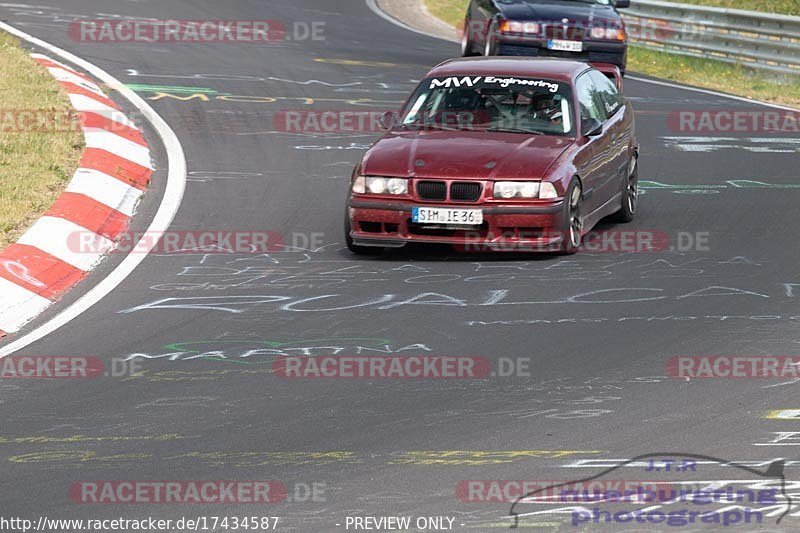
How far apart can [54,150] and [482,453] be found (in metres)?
8.41

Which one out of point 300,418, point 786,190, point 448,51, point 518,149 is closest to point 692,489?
point 300,418

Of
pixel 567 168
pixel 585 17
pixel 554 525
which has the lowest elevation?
pixel 554 525

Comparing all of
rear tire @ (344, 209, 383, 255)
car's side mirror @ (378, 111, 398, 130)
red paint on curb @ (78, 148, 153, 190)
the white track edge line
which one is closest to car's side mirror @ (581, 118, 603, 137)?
car's side mirror @ (378, 111, 398, 130)

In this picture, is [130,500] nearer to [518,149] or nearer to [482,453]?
[482,453]

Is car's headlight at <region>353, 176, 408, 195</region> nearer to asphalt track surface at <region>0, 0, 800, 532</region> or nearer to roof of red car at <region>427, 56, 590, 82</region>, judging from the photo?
asphalt track surface at <region>0, 0, 800, 532</region>

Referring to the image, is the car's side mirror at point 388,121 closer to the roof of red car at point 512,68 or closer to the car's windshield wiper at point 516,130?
the roof of red car at point 512,68

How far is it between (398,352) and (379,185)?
3.07m

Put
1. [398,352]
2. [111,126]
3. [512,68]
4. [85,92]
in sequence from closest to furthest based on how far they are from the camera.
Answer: [398,352] → [512,68] → [111,126] → [85,92]

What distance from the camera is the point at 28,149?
14.4 meters

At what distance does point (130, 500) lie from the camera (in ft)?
21.5

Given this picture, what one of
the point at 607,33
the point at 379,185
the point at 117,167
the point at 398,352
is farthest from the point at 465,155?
the point at 607,33

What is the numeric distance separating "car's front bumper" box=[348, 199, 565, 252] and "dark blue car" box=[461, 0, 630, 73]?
976cm

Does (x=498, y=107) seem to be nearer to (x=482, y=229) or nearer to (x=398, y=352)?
(x=482, y=229)

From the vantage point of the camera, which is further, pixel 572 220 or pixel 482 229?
pixel 572 220
